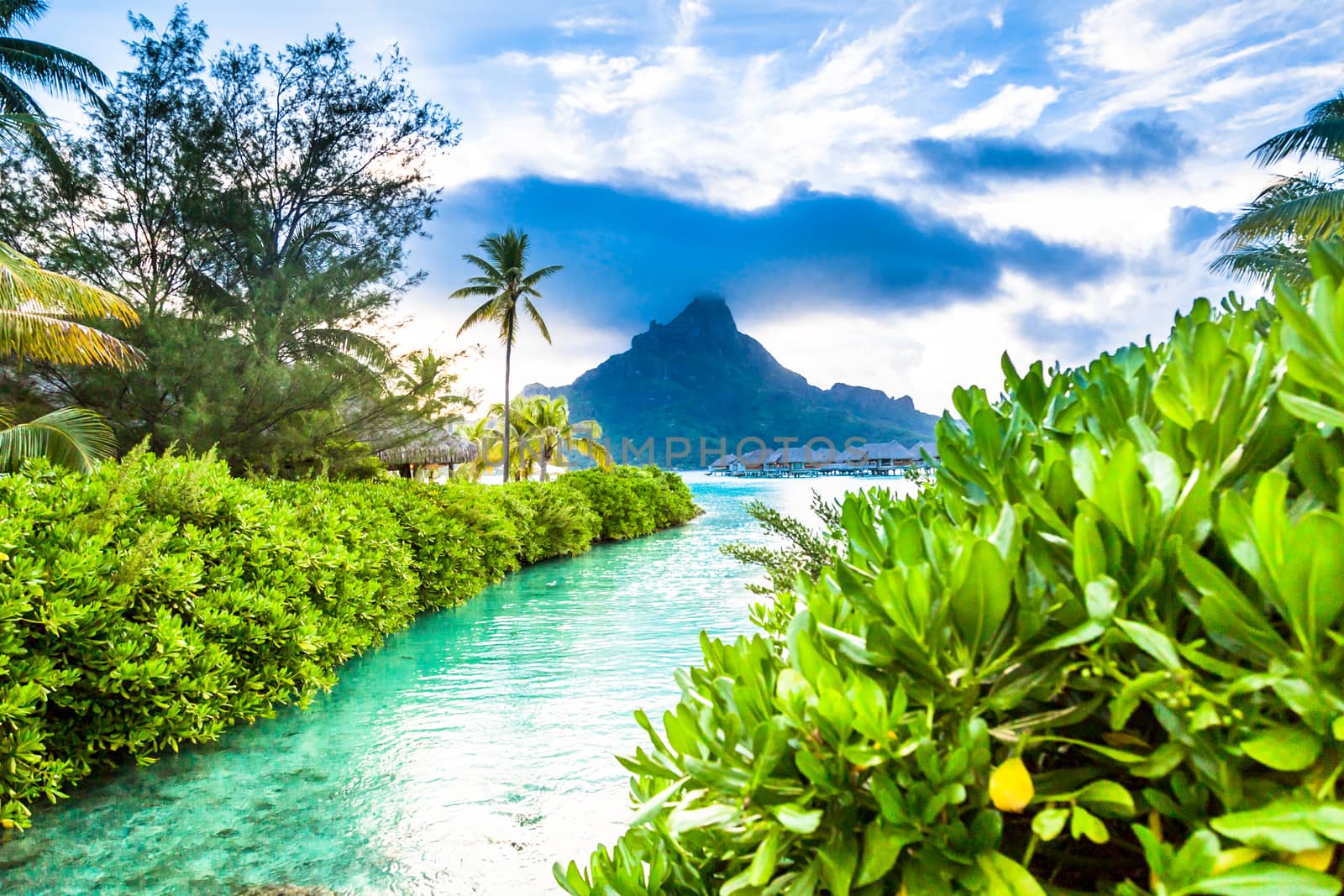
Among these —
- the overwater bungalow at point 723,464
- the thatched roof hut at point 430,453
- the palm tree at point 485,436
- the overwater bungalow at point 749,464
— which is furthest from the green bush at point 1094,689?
the overwater bungalow at point 723,464

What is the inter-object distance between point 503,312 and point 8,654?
25917mm

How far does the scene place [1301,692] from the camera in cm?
64

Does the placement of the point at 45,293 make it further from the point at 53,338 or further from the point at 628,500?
the point at 628,500

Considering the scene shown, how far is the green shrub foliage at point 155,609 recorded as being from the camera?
3400mm

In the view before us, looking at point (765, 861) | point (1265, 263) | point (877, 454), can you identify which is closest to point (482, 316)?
point (1265, 263)

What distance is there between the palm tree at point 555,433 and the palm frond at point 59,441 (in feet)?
72.0

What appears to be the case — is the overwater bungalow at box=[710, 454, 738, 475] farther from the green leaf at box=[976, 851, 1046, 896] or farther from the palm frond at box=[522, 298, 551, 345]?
the green leaf at box=[976, 851, 1046, 896]

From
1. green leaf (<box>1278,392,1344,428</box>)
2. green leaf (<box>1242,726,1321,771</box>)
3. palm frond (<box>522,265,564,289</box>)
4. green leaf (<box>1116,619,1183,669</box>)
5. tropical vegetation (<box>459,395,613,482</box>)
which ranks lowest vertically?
green leaf (<box>1242,726,1321,771</box>)

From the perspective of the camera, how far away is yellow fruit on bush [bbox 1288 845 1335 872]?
0.61 m

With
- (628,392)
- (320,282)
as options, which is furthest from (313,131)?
(628,392)

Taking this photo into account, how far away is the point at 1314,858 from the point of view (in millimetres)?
621

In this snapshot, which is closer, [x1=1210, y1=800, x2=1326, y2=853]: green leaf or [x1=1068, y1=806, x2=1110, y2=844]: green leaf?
[x1=1210, y1=800, x2=1326, y2=853]: green leaf

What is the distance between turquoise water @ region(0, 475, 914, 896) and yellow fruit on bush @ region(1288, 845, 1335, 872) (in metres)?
2.90

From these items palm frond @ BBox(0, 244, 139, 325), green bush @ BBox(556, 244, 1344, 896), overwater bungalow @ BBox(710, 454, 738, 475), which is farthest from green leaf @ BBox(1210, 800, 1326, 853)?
overwater bungalow @ BBox(710, 454, 738, 475)
